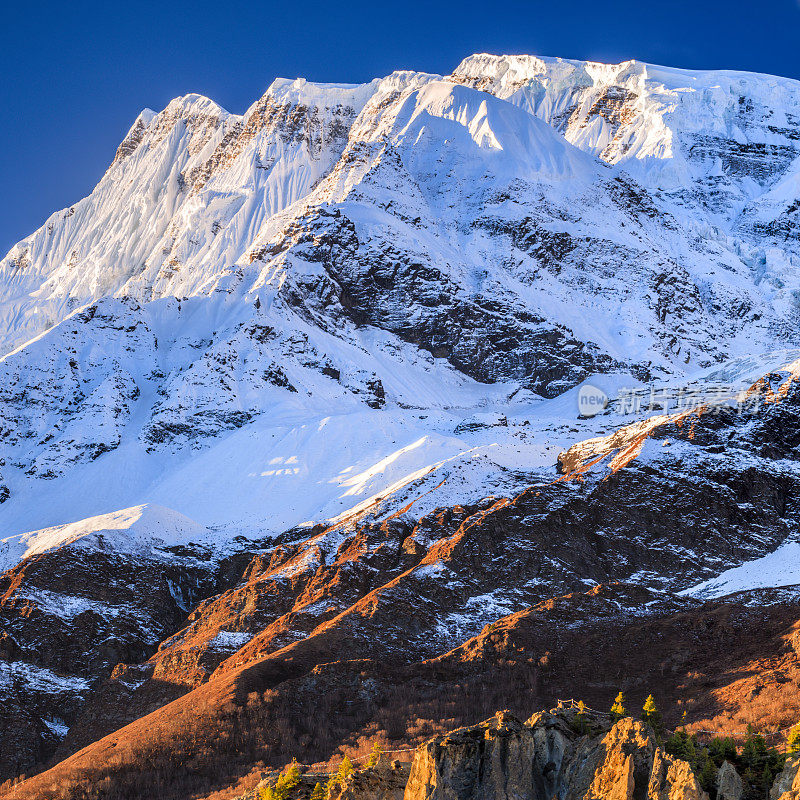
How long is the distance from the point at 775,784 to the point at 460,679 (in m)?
41.5

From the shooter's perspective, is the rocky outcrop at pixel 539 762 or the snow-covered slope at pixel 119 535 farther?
the snow-covered slope at pixel 119 535

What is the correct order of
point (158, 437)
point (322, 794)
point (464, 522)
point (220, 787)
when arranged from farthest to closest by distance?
point (158, 437) < point (464, 522) < point (220, 787) < point (322, 794)

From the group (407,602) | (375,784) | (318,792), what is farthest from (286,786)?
(407,602)

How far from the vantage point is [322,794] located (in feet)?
157

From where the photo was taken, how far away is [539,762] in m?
44.4

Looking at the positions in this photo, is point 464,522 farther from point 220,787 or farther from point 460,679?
point 220,787

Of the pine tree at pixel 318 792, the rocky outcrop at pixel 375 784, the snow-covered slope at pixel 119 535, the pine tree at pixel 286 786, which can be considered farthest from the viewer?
the snow-covered slope at pixel 119 535

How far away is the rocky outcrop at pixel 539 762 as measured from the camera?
41.0 metres

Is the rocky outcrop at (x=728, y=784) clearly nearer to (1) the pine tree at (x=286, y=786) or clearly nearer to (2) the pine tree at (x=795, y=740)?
(2) the pine tree at (x=795, y=740)

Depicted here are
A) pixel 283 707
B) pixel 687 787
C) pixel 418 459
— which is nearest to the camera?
pixel 687 787

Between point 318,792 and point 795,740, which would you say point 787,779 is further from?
point 318,792

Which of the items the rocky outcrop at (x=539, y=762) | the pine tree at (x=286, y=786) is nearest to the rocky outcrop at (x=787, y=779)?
the rocky outcrop at (x=539, y=762)

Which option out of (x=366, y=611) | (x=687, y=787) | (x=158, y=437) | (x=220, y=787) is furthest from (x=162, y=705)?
(x=158, y=437)

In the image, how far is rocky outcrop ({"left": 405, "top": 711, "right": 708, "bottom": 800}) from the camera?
41031mm
